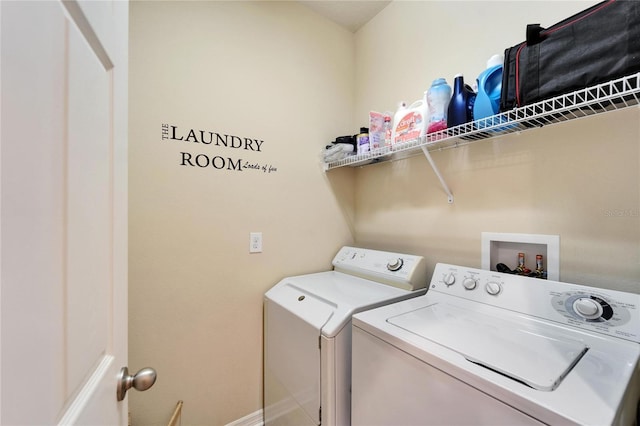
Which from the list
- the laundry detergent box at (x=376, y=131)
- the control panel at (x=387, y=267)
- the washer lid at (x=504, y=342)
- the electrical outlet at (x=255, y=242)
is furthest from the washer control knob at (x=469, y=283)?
the electrical outlet at (x=255, y=242)

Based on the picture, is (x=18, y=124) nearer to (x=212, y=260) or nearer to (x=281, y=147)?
(x=212, y=260)

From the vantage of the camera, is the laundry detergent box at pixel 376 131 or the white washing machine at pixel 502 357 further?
the laundry detergent box at pixel 376 131

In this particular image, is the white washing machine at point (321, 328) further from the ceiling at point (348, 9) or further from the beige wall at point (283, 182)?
the ceiling at point (348, 9)

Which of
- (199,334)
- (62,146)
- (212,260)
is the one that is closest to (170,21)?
(212,260)

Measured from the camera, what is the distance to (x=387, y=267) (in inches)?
65.8

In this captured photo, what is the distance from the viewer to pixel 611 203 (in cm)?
106

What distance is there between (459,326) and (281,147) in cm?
149

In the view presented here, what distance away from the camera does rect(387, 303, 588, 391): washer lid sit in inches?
28.6

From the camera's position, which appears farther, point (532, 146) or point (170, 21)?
point (170, 21)

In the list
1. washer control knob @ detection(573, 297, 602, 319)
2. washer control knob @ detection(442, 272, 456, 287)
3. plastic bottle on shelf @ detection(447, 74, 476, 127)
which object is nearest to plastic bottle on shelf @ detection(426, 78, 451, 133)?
plastic bottle on shelf @ detection(447, 74, 476, 127)

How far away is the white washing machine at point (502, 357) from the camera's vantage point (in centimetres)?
65

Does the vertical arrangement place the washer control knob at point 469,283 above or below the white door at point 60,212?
→ below

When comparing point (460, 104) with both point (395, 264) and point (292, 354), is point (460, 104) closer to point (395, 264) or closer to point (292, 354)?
point (395, 264)

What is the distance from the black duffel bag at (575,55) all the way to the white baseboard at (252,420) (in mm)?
2202
